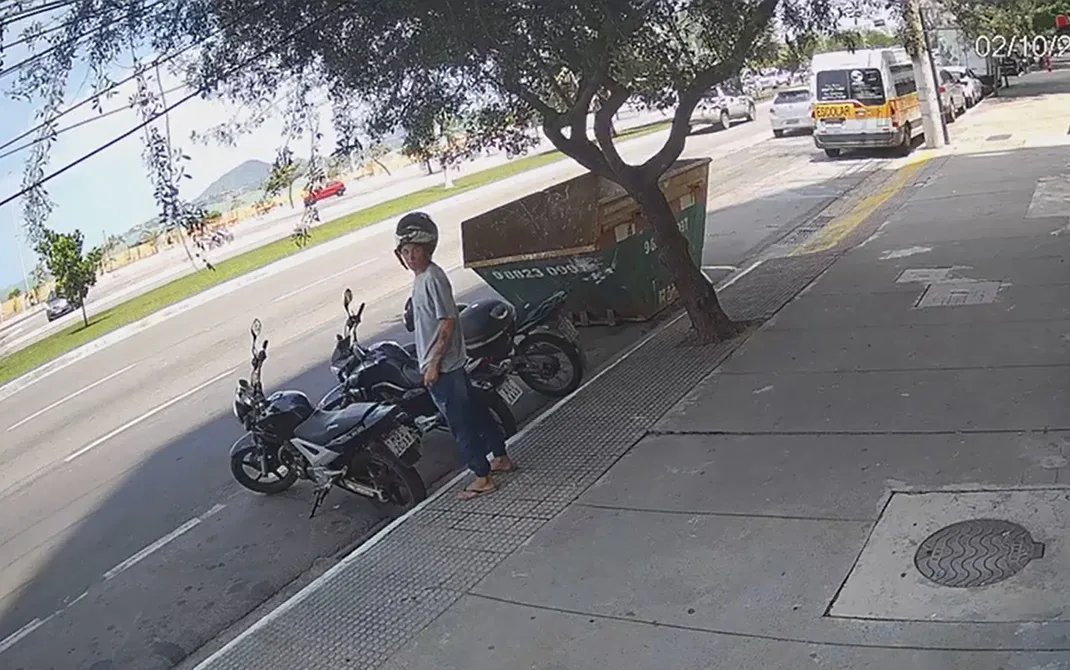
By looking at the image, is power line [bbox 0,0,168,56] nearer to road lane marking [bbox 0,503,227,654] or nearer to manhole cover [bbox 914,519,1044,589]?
road lane marking [bbox 0,503,227,654]

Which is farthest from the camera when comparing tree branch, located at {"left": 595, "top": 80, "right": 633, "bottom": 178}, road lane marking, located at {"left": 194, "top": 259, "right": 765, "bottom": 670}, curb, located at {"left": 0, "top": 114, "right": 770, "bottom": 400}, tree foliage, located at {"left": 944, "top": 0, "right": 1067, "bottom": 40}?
tree foliage, located at {"left": 944, "top": 0, "right": 1067, "bottom": 40}

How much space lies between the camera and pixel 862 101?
2278cm

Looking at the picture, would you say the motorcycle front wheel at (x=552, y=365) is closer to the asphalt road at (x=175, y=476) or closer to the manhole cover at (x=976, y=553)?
the asphalt road at (x=175, y=476)

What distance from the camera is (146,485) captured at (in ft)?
30.2

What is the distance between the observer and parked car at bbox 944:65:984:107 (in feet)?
104

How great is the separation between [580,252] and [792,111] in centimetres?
2072

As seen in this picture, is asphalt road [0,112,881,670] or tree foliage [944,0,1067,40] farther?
tree foliage [944,0,1067,40]

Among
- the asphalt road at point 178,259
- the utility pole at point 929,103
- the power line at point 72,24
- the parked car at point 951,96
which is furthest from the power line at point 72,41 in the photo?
the parked car at point 951,96

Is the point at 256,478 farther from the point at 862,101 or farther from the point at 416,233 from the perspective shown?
the point at 862,101

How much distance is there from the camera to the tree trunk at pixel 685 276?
938 centimetres

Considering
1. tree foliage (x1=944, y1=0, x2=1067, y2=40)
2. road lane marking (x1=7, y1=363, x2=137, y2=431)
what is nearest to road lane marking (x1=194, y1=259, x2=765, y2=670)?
road lane marking (x1=7, y1=363, x2=137, y2=431)

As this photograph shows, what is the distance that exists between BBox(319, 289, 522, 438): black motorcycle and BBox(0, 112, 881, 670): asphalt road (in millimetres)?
597

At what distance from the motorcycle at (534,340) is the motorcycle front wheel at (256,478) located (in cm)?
157

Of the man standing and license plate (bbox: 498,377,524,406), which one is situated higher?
the man standing
